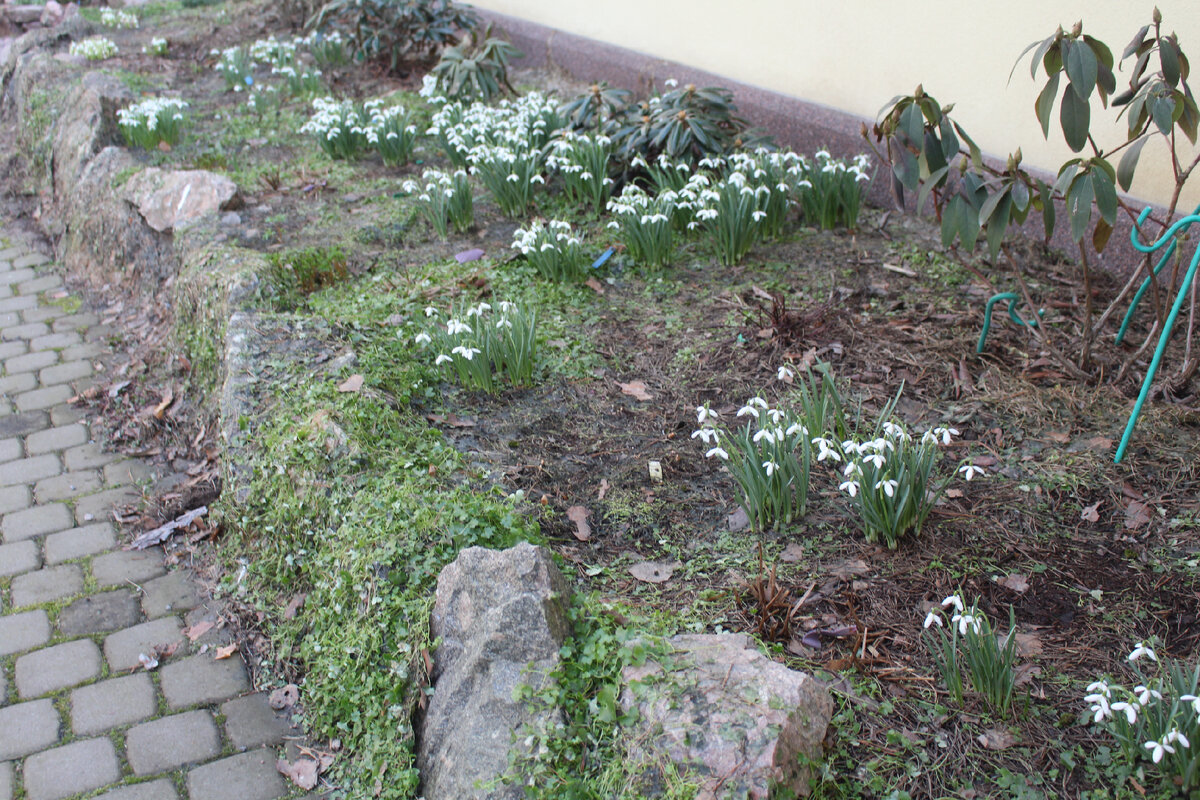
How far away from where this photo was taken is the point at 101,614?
323 cm

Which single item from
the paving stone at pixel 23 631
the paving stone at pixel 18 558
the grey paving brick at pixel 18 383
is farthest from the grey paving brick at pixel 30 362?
the paving stone at pixel 23 631

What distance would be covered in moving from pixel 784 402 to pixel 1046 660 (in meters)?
1.37

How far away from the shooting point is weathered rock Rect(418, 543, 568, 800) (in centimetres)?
215

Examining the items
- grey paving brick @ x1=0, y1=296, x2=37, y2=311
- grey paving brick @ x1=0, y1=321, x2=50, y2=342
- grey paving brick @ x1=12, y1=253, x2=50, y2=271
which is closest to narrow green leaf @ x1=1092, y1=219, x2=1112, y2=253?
grey paving brick @ x1=0, y1=321, x2=50, y2=342

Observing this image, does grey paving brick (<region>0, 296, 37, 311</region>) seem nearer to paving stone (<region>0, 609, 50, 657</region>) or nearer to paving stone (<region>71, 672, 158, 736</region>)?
paving stone (<region>0, 609, 50, 657</region>)

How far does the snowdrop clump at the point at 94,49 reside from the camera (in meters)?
8.69

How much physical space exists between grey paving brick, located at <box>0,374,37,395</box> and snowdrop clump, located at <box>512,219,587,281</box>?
2674 mm

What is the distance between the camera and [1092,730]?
6.79 feet

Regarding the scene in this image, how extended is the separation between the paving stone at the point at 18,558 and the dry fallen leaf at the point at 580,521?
2174 mm

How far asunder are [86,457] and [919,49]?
478 cm

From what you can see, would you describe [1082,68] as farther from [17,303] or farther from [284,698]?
[17,303]

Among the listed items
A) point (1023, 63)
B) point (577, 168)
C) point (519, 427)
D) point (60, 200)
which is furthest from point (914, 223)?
point (60, 200)

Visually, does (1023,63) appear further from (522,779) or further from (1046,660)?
(522,779)

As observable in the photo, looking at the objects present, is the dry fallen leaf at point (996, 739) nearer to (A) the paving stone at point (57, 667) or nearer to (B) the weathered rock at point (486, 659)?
(B) the weathered rock at point (486, 659)
